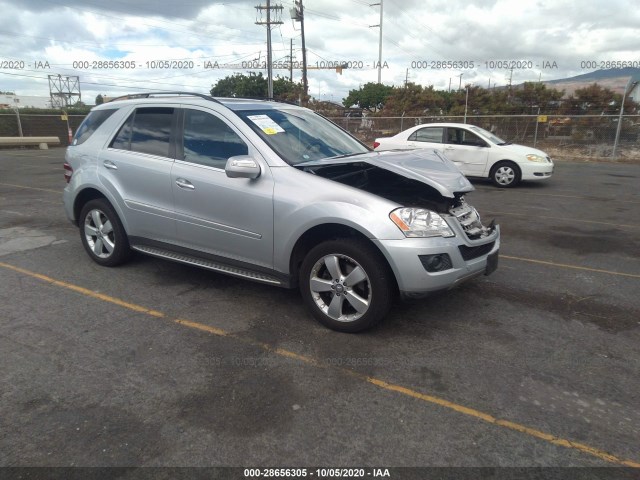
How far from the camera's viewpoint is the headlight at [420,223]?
10.8 feet

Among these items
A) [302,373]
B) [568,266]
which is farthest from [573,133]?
[302,373]

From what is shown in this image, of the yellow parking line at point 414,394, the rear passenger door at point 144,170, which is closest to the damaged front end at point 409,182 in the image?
the yellow parking line at point 414,394

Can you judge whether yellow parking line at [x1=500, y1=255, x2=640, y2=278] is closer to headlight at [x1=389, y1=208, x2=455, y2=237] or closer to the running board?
headlight at [x1=389, y1=208, x2=455, y2=237]

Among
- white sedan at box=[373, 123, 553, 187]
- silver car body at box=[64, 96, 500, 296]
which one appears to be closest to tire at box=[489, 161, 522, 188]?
white sedan at box=[373, 123, 553, 187]

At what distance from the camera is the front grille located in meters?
3.51

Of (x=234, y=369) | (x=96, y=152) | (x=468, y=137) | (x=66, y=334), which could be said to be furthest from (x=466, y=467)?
(x=468, y=137)

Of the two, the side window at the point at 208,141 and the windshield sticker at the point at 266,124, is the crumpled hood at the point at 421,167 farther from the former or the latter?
the side window at the point at 208,141

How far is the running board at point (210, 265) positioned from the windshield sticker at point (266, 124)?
4.00 ft

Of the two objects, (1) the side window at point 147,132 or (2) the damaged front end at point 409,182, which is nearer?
(2) the damaged front end at point 409,182

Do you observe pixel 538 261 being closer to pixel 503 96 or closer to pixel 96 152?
pixel 96 152

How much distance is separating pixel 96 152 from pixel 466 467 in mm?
4607

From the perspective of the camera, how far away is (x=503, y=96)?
3256cm

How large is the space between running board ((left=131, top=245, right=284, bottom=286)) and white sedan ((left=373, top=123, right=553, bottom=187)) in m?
7.76

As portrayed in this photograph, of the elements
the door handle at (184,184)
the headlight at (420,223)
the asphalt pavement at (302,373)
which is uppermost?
the door handle at (184,184)
